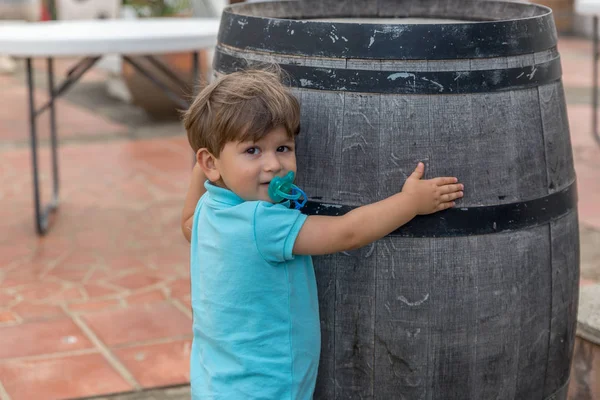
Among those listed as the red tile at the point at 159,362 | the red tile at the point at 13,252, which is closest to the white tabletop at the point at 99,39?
the red tile at the point at 13,252

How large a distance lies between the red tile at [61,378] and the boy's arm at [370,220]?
1.25 meters

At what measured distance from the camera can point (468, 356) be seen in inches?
71.5

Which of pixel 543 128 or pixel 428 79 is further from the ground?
pixel 428 79

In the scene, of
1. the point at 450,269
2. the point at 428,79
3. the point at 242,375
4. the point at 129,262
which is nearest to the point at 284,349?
the point at 242,375

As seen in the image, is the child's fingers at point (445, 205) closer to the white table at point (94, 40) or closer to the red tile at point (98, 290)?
the red tile at point (98, 290)

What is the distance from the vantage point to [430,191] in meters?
1.71

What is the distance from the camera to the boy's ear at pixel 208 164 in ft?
5.77

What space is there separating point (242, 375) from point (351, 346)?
0.23m

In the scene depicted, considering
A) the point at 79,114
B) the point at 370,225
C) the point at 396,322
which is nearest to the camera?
the point at 370,225

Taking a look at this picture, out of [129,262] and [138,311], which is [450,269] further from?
[129,262]

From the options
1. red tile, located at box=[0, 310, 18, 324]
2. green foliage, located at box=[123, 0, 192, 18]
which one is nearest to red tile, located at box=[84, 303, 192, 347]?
red tile, located at box=[0, 310, 18, 324]

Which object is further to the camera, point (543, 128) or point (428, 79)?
point (543, 128)

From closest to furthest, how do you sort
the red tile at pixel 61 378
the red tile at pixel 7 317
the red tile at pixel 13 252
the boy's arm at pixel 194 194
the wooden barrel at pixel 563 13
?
1. the boy's arm at pixel 194 194
2. the red tile at pixel 61 378
3. the red tile at pixel 7 317
4. the red tile at pixel 13 252
5. the wooden barrel at pixel 563 13

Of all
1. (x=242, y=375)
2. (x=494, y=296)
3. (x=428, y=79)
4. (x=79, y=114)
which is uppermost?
(x=428, y=79)
